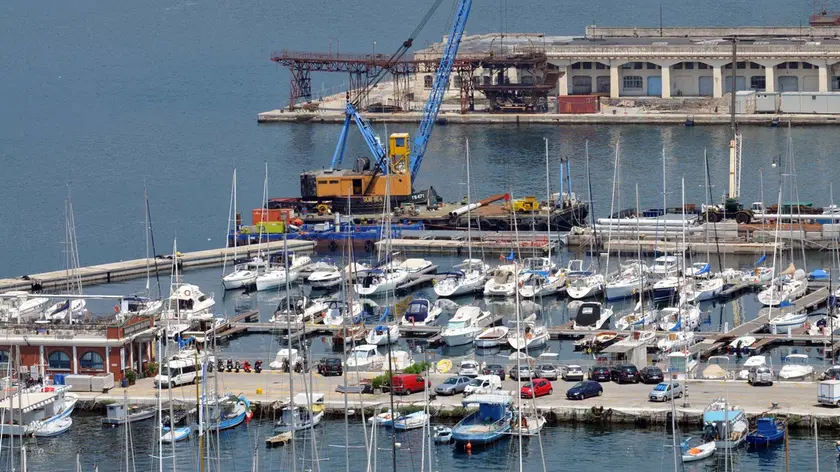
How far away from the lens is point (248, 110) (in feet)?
509

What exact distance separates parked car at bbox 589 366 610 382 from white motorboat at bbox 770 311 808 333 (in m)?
10.0

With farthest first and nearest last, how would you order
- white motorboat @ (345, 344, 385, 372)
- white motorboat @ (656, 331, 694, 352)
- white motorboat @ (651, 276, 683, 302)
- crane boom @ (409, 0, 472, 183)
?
crane boom @ (409, 0, 472, 183), white motorboat @ (651, 276, 683, 302), white motorboat @ (656, 331, 694, 352), white motorboat @ (345, 344, 385, 372)

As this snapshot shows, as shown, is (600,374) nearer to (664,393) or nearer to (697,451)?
(664,393)

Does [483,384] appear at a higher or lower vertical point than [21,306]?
lower

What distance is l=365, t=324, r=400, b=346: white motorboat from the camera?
210 feet

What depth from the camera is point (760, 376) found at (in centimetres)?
5572

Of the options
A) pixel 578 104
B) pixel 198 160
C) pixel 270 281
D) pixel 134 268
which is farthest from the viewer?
pixel 578 104

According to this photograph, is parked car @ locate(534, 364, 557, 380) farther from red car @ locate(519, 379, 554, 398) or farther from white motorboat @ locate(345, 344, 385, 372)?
white motorboat @ locate(345, 344, 385, 372)

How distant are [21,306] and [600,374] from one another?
19092 millimetres

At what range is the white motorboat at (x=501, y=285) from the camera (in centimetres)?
7462

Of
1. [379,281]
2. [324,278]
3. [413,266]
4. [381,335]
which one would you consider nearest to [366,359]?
[381,335]

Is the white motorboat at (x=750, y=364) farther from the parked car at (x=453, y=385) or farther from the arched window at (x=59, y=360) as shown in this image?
the arched window at (x=59, y=360)

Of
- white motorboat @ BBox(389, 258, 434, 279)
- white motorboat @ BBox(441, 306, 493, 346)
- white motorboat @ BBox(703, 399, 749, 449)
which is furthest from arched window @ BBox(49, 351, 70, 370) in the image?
white motorboat @ BBox(389, 258, 434, 279)

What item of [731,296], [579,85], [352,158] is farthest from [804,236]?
[579,85]
